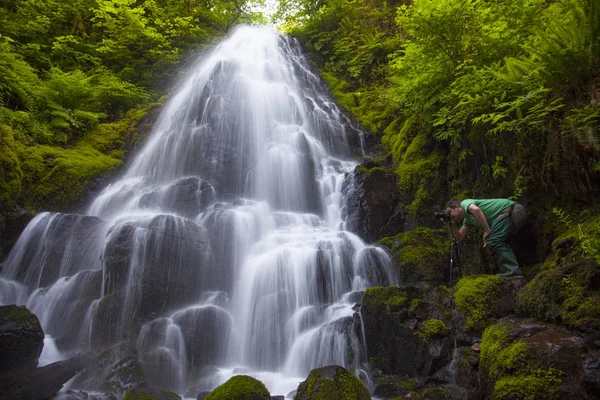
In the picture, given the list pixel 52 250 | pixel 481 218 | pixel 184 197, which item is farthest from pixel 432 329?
pixel 52 250

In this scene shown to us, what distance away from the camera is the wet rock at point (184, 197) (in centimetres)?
945

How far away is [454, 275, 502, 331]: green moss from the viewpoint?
4531 millimetres

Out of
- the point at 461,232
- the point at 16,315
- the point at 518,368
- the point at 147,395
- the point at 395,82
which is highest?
the point at 395,82

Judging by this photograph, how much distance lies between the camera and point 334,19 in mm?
17156

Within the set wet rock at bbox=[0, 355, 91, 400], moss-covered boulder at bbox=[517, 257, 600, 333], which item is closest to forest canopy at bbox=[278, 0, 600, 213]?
moss-covered boulder at bbox=[517, 257, 600, 333]

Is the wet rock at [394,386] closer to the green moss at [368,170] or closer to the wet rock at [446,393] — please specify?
the wet rock at [446,393]

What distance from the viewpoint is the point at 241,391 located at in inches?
161

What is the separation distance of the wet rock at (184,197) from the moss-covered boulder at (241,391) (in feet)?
18.7

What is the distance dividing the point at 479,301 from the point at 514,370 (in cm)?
143

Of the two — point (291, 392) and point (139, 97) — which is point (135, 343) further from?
point (139, 97)

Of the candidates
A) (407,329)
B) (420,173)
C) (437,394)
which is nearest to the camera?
(437,394)

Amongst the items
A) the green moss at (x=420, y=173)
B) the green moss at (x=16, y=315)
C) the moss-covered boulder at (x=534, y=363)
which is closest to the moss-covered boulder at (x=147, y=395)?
the green moss at (x=16, y=315)

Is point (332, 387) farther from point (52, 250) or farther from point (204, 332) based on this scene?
point (52, 250)

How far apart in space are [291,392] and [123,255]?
4337mm
